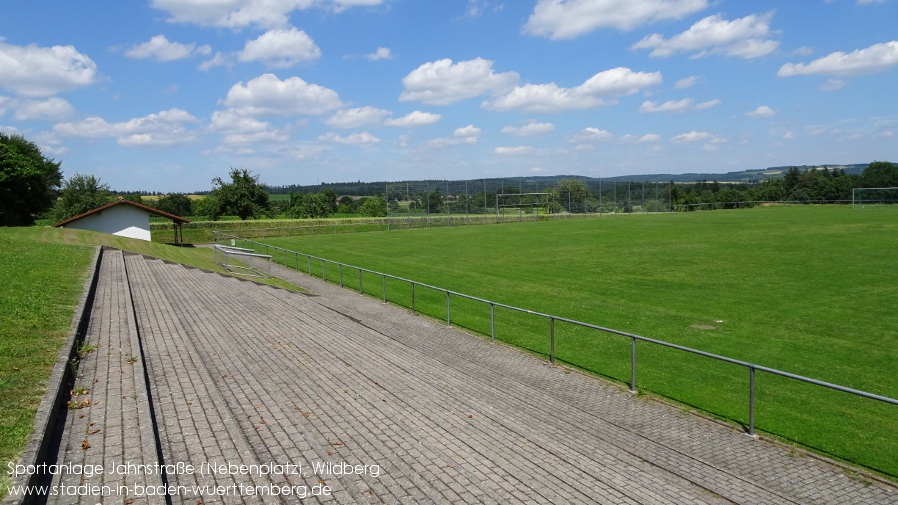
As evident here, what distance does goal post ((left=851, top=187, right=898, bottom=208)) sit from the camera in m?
78.8

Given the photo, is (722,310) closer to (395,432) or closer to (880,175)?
(395,432)

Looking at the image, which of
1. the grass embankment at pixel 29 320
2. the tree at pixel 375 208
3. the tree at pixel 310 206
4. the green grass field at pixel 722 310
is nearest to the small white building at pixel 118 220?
the green grass field at pixel 722 310

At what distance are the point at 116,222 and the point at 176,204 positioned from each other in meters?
101

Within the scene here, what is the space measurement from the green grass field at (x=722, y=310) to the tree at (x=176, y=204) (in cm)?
11033

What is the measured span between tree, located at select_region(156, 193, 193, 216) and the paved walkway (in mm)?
130317

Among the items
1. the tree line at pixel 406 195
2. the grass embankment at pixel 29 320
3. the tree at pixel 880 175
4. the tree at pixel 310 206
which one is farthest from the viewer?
the tree at pixel 310 206

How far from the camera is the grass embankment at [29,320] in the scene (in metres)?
6.57

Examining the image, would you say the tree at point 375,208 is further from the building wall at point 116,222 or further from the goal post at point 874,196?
the goal post at point 874,196

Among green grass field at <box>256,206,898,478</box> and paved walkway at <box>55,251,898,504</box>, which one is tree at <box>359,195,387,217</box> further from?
paved walkway at <box>55,251,898,504</box>

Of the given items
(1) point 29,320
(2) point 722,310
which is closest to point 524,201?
(2) point 722,310

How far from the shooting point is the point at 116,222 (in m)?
43.2

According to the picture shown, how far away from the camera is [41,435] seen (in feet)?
19.6

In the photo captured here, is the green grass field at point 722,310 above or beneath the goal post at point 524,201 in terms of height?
beneath

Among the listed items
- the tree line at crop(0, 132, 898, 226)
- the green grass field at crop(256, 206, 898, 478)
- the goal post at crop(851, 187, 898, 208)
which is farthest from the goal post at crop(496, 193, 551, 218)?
the green grass field at crop(256, 206, 898, 478)
